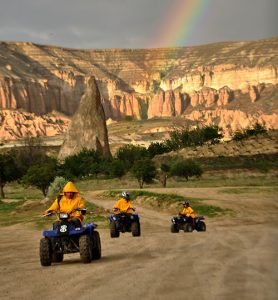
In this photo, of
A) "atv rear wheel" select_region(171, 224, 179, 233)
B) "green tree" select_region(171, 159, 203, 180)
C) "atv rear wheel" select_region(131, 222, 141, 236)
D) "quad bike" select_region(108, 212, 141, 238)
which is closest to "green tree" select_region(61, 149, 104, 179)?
"green tree" select_region(171, 159, 203, 180)

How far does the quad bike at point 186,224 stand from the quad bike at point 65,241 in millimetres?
11030

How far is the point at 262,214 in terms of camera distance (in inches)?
1444

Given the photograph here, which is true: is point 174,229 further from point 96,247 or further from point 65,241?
point 65,241

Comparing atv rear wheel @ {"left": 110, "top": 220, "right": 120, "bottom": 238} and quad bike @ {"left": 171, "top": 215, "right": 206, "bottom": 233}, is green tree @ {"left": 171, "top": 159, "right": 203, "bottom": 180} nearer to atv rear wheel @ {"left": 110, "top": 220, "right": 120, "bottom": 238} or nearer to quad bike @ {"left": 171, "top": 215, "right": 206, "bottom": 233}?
quad bike @ {"left": 171, "top": 215, "right": 206, "bottom": 233}

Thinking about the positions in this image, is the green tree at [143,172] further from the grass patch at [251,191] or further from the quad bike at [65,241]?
the quad bike at [65,241]

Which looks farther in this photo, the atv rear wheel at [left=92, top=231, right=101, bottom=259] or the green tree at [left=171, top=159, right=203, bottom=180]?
the green tree at [left=171, top=159, right=203, bottom=180]

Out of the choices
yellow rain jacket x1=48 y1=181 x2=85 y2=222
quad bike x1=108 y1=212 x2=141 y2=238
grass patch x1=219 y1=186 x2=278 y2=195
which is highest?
grass patch x1=219 y1=186 x2=278 y2=195

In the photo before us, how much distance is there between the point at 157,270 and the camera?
12.8 m

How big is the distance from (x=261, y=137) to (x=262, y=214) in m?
72.3

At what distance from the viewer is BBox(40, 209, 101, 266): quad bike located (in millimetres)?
14477

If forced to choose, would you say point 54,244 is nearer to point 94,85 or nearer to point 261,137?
point 261,137

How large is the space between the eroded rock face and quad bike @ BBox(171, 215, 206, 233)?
96242mm

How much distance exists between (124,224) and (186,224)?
334 cm

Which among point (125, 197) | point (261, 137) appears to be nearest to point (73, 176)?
point (261, 137)
